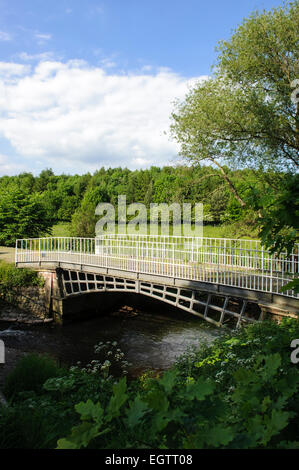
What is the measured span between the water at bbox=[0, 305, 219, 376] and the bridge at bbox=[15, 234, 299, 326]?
55.6 inches

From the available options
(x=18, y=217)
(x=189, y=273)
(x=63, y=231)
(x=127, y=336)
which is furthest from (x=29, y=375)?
(x=63, y=231)

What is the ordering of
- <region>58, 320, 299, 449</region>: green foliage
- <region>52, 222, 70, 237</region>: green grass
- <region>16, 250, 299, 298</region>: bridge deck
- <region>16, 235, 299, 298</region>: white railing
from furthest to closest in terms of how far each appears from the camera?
<region>52, 222, 70, 237</region>: green grass, <region>16, 235, 299, 298</region>: white railing, <region>16, 250, 299, 298</region>: bridge deck, <region>58, 320, 299, 449</region>: green foliage

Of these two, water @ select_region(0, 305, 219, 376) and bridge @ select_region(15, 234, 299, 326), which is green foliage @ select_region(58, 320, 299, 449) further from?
water @ select_region(0, 305, 219, 376)

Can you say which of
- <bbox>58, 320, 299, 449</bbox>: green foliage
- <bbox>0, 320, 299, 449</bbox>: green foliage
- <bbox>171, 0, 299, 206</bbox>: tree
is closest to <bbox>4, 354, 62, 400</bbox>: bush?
<bbox>0, 320, 299, 449</bbox>: green foliage

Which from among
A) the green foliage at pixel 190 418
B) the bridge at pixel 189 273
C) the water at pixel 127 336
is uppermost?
the green foliage at pixel 190 418

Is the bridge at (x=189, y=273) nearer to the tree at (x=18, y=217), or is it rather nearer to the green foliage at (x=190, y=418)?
the green foliage at (x=190, y=418)

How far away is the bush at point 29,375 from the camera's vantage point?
6.40 metres

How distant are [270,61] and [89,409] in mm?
14628

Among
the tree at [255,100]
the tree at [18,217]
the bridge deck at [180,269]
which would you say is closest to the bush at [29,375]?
the bridge deck at [180,269]

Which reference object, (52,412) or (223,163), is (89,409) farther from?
(223,163)

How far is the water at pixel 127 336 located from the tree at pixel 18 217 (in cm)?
1060

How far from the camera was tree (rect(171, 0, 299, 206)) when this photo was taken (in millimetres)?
13258

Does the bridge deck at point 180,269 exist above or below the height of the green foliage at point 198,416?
below

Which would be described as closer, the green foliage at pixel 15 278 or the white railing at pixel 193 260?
the white railing at pixel 193 260
